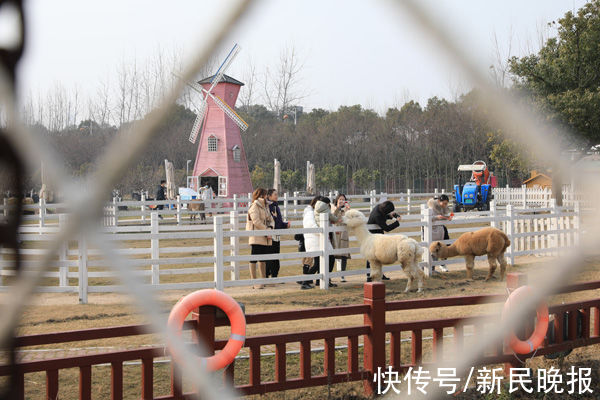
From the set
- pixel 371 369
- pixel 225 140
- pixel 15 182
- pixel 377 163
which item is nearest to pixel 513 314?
pixel 15 182

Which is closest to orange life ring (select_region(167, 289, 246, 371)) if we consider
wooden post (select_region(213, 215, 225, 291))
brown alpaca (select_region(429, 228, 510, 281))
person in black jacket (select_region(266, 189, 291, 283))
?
wooden post (select_region(213, 215, 225, 291))

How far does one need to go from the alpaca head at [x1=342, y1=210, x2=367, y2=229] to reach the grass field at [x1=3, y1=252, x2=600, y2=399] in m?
1.00

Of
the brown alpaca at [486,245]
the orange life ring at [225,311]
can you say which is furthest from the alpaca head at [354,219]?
the orange life ring at [225,311]

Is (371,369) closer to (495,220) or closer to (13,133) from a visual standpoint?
(13,133)

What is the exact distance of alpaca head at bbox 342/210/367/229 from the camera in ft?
28.2

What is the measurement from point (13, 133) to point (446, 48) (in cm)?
30

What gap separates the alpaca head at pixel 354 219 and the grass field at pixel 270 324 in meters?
1.00

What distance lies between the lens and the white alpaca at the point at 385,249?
838cm

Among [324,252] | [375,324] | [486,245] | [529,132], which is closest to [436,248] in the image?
[486,245]

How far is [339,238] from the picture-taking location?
9.20m

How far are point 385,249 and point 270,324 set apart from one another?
8.41 ft

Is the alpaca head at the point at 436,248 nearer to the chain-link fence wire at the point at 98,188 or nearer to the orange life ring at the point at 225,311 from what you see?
the orange life ring at the point at 225,311

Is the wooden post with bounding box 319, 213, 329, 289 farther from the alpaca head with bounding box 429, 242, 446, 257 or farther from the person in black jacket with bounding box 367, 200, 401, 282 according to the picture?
the alpaca head with bounding box 429, 242, 446, 257

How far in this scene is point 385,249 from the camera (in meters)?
8.42
